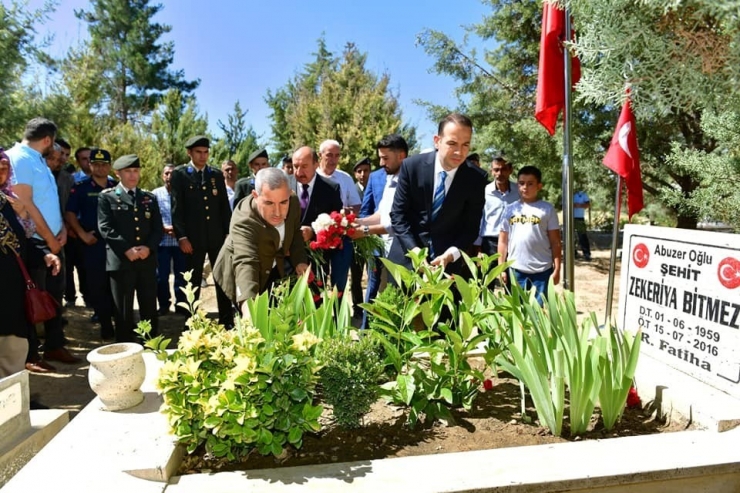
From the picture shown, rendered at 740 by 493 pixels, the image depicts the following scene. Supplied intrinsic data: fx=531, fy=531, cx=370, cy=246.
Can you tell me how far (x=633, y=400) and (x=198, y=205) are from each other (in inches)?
186

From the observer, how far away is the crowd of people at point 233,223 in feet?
11.1

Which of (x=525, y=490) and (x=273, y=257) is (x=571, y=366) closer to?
(x=525, y=490)

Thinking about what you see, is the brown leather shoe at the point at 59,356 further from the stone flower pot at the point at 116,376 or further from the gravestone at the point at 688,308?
the gravestone at the point at 688,308

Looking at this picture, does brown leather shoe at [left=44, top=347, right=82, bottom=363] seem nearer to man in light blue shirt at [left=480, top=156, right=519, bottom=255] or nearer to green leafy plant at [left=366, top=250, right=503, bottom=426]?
green leafy plant at [left=366, top=250, right=503, bottom=426]

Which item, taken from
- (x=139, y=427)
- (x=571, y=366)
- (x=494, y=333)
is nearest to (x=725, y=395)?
(x=571, y=366)

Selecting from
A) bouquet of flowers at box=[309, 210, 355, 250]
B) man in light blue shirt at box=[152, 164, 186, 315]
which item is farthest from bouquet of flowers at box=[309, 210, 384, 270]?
man in light blue shirt at box=[152, 164, 186, 315]

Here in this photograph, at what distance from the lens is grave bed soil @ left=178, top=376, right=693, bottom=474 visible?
2223mm

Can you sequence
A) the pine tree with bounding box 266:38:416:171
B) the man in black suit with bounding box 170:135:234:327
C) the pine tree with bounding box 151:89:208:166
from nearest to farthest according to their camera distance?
the man in black suit with bounding box 170:135:234:327
the pine tree with bounding box 266:38:416:171
the pine tree with bounding box 151:89:208:166

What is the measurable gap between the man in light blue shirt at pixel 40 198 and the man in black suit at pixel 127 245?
0.42m

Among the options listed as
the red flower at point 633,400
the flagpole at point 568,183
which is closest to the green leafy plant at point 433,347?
the red flower at point 633,400

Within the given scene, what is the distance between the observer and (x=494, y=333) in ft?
9.04

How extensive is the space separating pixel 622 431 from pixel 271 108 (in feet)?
71.8

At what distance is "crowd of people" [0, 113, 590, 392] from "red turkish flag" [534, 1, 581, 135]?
0.52m

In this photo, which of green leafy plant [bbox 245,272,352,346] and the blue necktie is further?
the blue necktie
